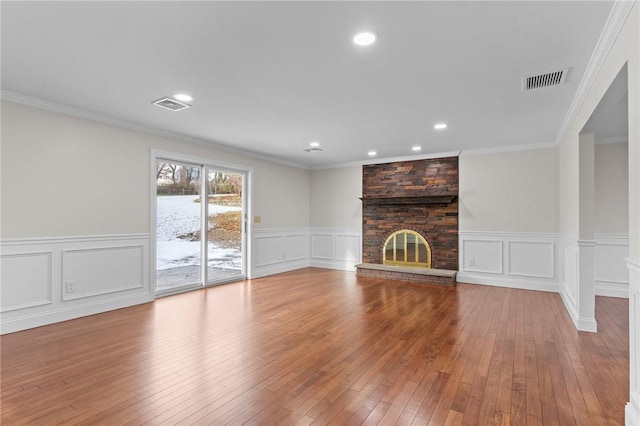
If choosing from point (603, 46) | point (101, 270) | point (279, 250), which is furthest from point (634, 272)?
point (279, 250)

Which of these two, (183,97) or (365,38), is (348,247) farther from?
(365,38)

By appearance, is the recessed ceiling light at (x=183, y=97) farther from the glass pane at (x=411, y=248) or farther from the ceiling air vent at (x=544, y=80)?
the glass pane at (x=411, y=248)

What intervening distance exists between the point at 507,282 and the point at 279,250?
4.41m

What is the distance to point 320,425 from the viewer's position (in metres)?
1.87

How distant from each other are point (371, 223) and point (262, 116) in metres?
3.86

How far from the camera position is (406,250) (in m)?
6.68

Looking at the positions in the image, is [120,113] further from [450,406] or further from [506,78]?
[450,406]

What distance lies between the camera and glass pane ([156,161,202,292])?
4930 millimetres

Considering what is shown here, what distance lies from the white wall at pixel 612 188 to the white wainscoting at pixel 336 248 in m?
4.16

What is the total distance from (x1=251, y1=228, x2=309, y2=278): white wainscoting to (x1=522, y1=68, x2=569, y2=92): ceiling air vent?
16.3 feet

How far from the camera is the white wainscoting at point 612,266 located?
16.0 ft

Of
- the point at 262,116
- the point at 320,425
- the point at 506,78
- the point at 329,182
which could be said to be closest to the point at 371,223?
the point at 329,182

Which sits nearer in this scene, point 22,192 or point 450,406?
point 450,406

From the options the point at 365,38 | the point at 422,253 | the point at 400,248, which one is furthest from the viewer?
the point at 400,248
